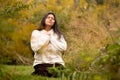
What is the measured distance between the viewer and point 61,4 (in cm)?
1609

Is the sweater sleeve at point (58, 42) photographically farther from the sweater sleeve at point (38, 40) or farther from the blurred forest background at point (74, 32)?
the blurred forest background at point (74, 32)

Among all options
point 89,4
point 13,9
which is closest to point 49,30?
point 13,9

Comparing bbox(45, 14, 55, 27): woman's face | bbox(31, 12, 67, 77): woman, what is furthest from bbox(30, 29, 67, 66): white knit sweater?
bbox(45, 14, 55, 27): woman's face

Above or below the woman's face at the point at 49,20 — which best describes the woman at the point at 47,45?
below

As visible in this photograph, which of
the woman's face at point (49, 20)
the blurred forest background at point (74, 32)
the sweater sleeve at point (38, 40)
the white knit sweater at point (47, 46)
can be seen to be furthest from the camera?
the woman's face at point (49, 20)

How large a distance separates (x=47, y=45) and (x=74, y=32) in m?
6.13

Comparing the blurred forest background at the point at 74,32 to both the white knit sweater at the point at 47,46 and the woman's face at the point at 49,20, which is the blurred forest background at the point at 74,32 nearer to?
the white knit sweater at the point at 47,46

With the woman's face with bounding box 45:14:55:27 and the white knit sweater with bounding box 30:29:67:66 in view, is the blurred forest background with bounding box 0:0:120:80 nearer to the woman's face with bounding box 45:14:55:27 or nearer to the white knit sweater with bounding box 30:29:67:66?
the white knit sweater with bounding box 30:29:67:66

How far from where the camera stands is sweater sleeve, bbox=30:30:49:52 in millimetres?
7026

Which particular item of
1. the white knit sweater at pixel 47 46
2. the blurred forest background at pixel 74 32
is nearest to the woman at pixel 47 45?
the white knit sweater at pixel 47 46

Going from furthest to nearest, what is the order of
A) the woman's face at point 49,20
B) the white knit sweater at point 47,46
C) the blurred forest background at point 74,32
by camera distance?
the woman's face at point 49,20
the white knit sweater at point 47,46
the blurred forest background at point 74,32

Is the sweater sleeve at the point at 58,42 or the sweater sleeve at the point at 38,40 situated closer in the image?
the sweater sleeve at the point at 38,40

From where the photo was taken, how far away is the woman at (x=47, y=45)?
23.5 feet

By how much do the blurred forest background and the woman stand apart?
190mm
